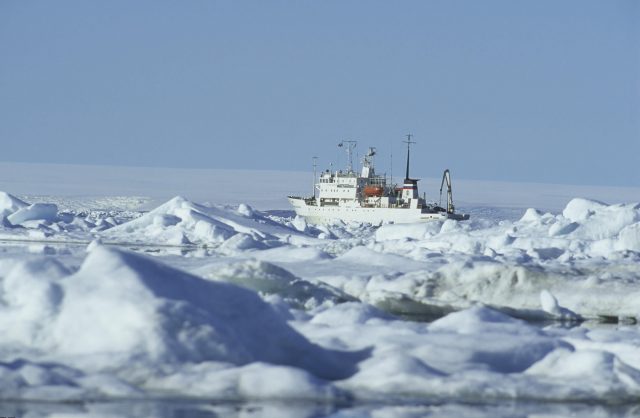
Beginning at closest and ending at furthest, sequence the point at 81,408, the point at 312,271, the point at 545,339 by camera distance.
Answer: the point at 81,408 < the point at 545,339 < the point at 312,271

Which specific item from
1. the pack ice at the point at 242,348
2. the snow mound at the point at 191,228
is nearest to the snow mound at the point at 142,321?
the pack ice at the point at 242,348

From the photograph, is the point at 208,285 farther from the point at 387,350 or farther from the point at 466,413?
the point at 466,413

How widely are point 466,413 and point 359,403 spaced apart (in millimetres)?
718

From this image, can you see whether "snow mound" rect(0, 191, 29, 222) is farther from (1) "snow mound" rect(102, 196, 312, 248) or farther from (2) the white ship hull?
(2) the white ship hull

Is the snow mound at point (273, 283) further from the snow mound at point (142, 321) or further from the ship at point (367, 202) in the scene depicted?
the ship at point (367, 202)

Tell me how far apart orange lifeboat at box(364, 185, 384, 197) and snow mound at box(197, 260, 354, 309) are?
2001 inches

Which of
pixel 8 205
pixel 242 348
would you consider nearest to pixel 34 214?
pixel 8 205

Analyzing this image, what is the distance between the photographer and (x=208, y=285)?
9.89 metres

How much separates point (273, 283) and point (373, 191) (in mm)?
51270

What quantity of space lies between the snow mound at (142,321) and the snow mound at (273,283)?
539cm

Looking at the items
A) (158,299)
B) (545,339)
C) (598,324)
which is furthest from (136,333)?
(598,324)

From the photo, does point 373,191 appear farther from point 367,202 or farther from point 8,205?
point 8,205

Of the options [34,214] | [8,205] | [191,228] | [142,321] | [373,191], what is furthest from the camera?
[373,191]

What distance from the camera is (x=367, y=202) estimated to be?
66.1 m
